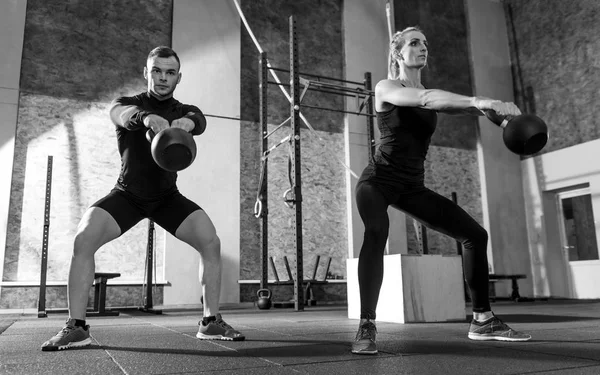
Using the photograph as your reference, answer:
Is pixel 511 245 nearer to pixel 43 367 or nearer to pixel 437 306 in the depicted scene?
pixel 437 306

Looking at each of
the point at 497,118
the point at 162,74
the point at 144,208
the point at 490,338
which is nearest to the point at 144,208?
the point at 144,208

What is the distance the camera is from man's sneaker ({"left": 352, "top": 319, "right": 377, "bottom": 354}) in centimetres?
175

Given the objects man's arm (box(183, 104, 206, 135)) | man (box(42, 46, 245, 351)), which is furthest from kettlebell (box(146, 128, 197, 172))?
man's arm (box(183, 104, 206, 135))

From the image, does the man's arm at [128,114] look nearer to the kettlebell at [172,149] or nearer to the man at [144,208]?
the man at [144,208]

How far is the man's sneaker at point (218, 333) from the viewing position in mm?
2193

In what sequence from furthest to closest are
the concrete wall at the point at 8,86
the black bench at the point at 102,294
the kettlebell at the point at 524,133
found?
1. the concrete wall at the point at 8,86
2. the black bench at the point at 102,294
3. the kettlebell at the point at 524,133

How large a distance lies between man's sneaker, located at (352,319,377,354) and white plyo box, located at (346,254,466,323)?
1373 millimetres

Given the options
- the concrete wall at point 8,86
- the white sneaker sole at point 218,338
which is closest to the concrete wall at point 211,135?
the concrete wall at point 8,86

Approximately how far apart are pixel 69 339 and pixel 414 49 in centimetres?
175

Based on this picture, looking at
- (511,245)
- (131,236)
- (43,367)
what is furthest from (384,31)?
(43,367)

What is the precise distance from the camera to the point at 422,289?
10.6ft

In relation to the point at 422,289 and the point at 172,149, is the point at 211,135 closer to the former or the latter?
the point at 422,289

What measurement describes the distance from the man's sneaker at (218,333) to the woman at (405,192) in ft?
2.08

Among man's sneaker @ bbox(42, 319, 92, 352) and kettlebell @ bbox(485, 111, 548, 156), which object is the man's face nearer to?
man's sneaker @ bbox(42, 319, 92, 352)
